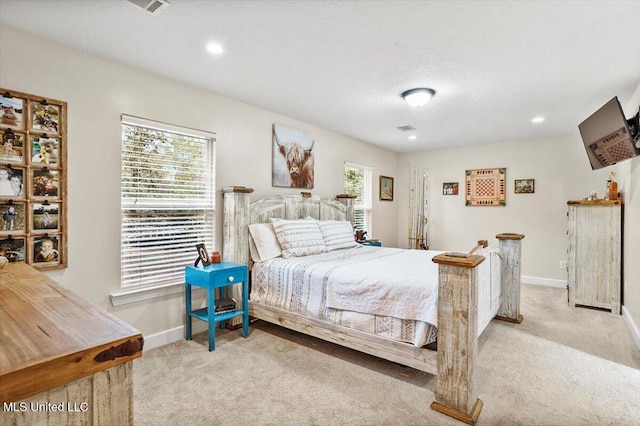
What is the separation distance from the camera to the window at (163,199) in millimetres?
2672

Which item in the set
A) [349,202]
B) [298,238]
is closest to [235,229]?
[298,238]

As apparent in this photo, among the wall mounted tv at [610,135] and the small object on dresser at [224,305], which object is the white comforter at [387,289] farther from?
the wall mounted tv at [610,135]

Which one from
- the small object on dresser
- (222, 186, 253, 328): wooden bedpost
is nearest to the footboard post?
the small object on dresser

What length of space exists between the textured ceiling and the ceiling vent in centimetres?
5

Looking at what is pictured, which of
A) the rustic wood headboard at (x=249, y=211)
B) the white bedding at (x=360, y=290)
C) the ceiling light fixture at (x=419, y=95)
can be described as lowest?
the white bedding at (x=360, y=290)

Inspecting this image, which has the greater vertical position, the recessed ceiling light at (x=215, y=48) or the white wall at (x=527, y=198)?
the recessed ceiling light at (x=215, y=48)

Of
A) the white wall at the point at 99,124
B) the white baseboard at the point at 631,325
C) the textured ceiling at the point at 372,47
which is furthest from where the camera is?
the white baseboard at the point at 631,325

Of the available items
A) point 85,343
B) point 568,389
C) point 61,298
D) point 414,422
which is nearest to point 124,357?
point 85,343

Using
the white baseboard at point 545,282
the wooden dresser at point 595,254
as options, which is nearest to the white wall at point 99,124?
the wooden dresser at point 595,254

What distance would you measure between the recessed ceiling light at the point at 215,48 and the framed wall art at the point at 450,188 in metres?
4.78

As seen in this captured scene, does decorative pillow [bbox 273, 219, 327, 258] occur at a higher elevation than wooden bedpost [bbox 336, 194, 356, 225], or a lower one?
lower

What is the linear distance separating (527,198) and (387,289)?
4155 mm

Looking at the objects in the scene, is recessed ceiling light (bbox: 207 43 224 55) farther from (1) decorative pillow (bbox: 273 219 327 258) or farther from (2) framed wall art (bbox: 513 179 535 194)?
(2) framed wall art (bbox: 513 179 535 194)

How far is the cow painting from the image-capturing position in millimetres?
3898
